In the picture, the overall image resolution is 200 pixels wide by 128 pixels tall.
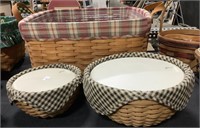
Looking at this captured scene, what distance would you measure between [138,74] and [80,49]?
19 centimetres

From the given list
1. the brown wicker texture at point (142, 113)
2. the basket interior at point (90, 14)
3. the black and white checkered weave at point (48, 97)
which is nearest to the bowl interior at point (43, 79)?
the black and white checkered weave at point (48, 97)

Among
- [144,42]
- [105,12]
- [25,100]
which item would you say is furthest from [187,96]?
[105,12]

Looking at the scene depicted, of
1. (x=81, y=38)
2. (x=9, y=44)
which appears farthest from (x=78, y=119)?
(x=9, y=44)

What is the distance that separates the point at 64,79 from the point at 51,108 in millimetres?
73

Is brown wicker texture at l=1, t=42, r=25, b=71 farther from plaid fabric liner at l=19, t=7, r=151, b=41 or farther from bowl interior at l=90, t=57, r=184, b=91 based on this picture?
bowl interior at l=90, t=57, r=184, b=91

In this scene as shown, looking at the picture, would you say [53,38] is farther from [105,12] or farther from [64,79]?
[105,12]

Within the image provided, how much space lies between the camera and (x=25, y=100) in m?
0.40

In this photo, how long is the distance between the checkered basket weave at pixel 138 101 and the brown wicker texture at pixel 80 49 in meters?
0.13

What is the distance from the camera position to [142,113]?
14.5 inches

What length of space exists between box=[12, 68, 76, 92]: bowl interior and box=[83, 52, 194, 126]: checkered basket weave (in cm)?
7

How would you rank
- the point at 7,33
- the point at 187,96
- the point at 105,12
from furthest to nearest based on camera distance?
→ 1. the point at 105,12
2. the point at 7,33
3. the point at 187,96

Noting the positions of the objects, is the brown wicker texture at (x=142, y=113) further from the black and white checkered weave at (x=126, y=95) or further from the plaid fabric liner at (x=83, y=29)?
the plaid fabric liner at (x=83, y=29)

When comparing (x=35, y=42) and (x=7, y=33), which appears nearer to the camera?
(x=35, y=42)

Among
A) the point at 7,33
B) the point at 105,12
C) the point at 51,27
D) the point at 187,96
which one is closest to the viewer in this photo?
the point at 187,96
